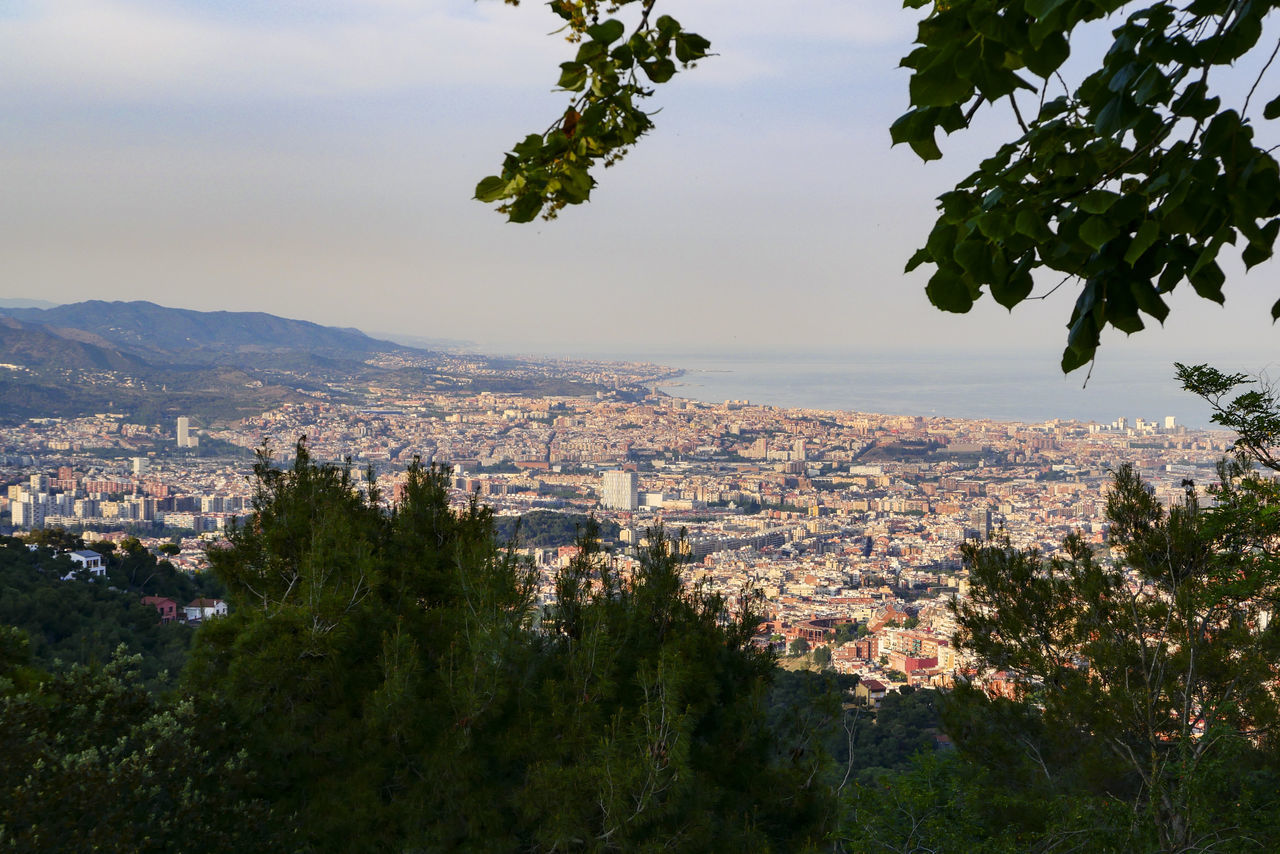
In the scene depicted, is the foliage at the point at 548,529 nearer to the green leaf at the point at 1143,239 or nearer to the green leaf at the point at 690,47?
the green leaf at the point at 690,47

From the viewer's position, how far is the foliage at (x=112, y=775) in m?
3.25

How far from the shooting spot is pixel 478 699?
445cm

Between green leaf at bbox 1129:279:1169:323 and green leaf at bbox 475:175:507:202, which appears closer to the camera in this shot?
green leaf at bbox 1129:279:1169:323

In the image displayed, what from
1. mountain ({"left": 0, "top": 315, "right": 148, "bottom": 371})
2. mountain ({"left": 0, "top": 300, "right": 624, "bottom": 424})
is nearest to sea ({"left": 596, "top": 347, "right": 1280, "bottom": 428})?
mountain ({"left": 0, "top": 300, "right": 624, "bottom": 424})

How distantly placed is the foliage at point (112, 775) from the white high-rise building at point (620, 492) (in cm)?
3619

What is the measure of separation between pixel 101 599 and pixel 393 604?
1105cm

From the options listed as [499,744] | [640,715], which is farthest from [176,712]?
[640,715]

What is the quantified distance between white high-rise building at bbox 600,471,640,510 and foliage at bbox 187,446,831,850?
115 feet

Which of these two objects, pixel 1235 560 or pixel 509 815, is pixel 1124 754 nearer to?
pixel 1235 560

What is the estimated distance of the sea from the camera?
69938 millimetres

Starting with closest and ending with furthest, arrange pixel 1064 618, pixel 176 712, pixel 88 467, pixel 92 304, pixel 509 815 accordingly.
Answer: pixel 176 712 → pixel 509 815 → pixel 1064 618 → pixel 88 467 → pixel 92 304

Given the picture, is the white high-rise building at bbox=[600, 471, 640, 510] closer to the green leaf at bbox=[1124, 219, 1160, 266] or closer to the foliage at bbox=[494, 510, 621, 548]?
the foliage at bbox=[494, 510, 621, 548]

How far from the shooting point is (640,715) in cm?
430

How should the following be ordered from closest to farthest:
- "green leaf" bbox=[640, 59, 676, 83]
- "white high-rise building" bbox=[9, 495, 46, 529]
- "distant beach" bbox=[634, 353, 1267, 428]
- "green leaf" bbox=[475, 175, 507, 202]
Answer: "green leaf" bbox=[475, 175, 507, 202]
"green leaf" bbox=[640, 59, 676, 83]
"white high-rise building" bbox=[9, 495, 46, 529]
"distant beach" bbox=[634, 353, 1267, 428]
